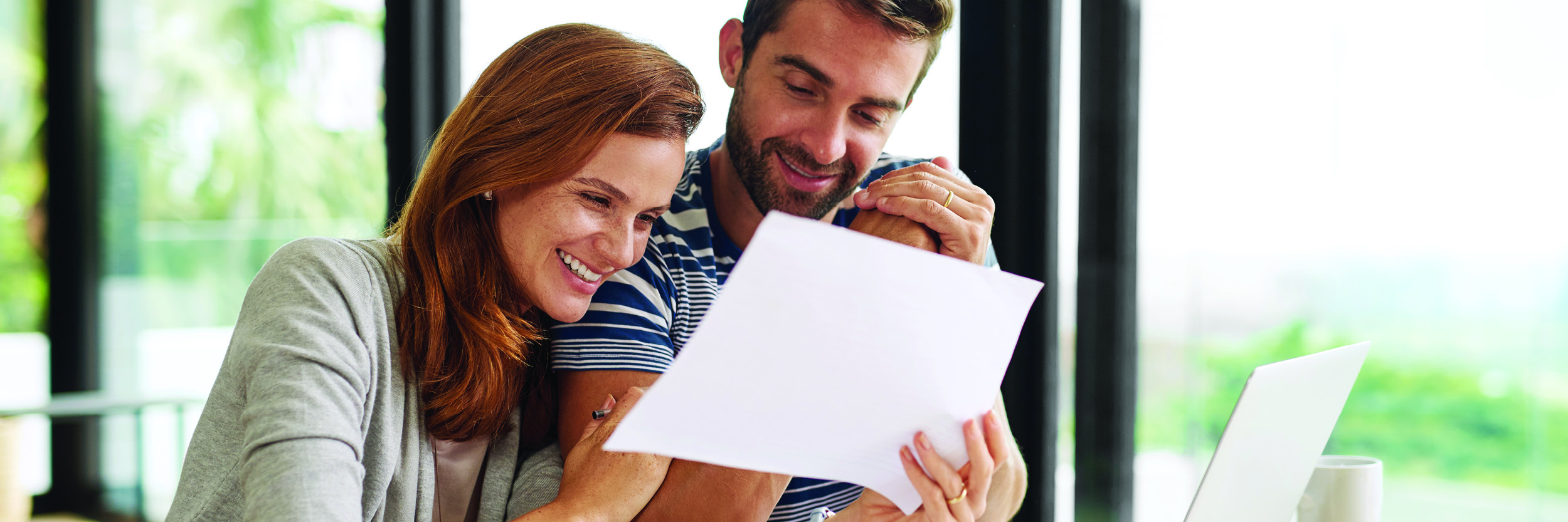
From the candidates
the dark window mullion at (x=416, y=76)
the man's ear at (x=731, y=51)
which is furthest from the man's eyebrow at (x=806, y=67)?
the dark window mullion at (x=416, y=76)

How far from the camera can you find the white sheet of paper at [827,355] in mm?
545

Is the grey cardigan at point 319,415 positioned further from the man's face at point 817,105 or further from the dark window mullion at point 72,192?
the dark window mullion at point 72,192

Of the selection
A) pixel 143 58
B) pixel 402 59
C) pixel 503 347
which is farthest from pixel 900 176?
pixel 143 58

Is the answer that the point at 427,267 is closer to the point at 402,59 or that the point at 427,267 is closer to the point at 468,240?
the point at 468,240

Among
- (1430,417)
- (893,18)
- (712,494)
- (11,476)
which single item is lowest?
(11,476)

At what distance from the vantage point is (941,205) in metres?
0.90

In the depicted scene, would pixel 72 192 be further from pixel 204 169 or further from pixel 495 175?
pixel 495 175

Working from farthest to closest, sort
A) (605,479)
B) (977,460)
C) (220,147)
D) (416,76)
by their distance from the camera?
(220,147), (416,76), (605,479), (977,460)

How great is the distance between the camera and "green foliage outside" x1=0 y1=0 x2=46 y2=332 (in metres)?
3.22

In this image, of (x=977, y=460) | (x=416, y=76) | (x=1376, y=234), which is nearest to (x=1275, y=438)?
(x=977, y=460)

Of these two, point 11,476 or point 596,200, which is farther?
point 11,476

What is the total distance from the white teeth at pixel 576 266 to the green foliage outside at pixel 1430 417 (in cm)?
74

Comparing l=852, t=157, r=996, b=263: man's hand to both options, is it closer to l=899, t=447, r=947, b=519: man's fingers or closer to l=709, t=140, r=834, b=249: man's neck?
l=899, t=447, r=947, b=519: man's fingers

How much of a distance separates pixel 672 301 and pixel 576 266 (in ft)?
0.49
